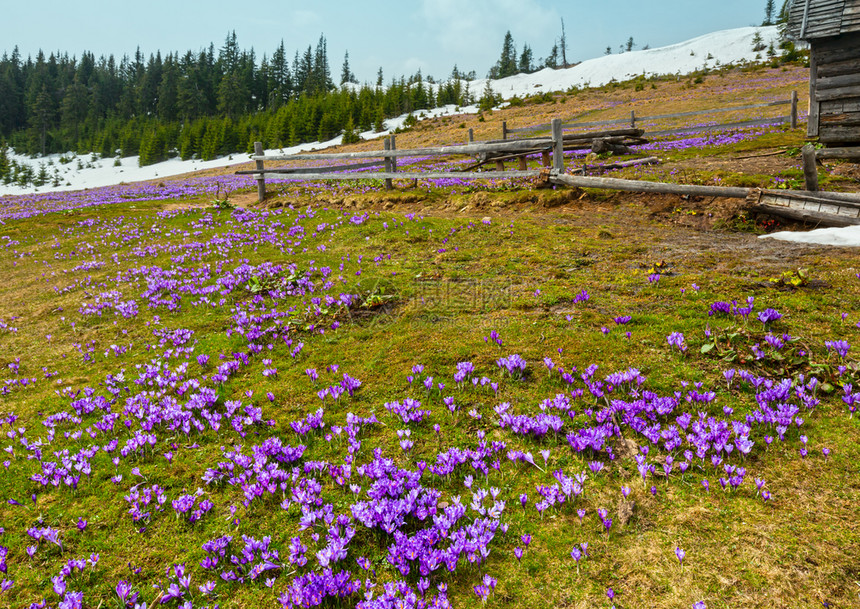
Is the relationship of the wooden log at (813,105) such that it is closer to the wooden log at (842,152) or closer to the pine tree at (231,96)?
the wooden log at (842,152)

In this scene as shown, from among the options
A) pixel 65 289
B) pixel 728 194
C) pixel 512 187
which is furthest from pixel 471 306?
pixel 512 187

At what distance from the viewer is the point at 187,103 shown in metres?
115

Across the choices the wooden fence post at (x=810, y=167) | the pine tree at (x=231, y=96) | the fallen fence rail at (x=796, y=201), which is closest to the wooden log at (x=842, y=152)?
the wooden fence post at (x=810, y=167)

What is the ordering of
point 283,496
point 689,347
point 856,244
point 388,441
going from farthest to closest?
point 856,244 → point 689,347 → point 388,441 → point 283,496

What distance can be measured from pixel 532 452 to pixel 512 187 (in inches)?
547

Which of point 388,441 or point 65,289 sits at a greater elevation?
point 65,289

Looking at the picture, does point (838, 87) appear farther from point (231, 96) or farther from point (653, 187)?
point (231, 96)

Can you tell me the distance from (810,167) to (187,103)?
138216 mm

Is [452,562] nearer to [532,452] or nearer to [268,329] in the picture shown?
[532,452]

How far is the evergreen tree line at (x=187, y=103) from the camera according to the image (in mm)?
87062

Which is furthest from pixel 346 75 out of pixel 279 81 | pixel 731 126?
pixel 731 126

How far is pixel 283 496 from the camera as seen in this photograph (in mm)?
3549

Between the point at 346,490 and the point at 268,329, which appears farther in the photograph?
the point at 268,329

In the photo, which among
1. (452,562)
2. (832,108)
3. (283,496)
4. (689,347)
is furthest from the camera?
(832,108)
